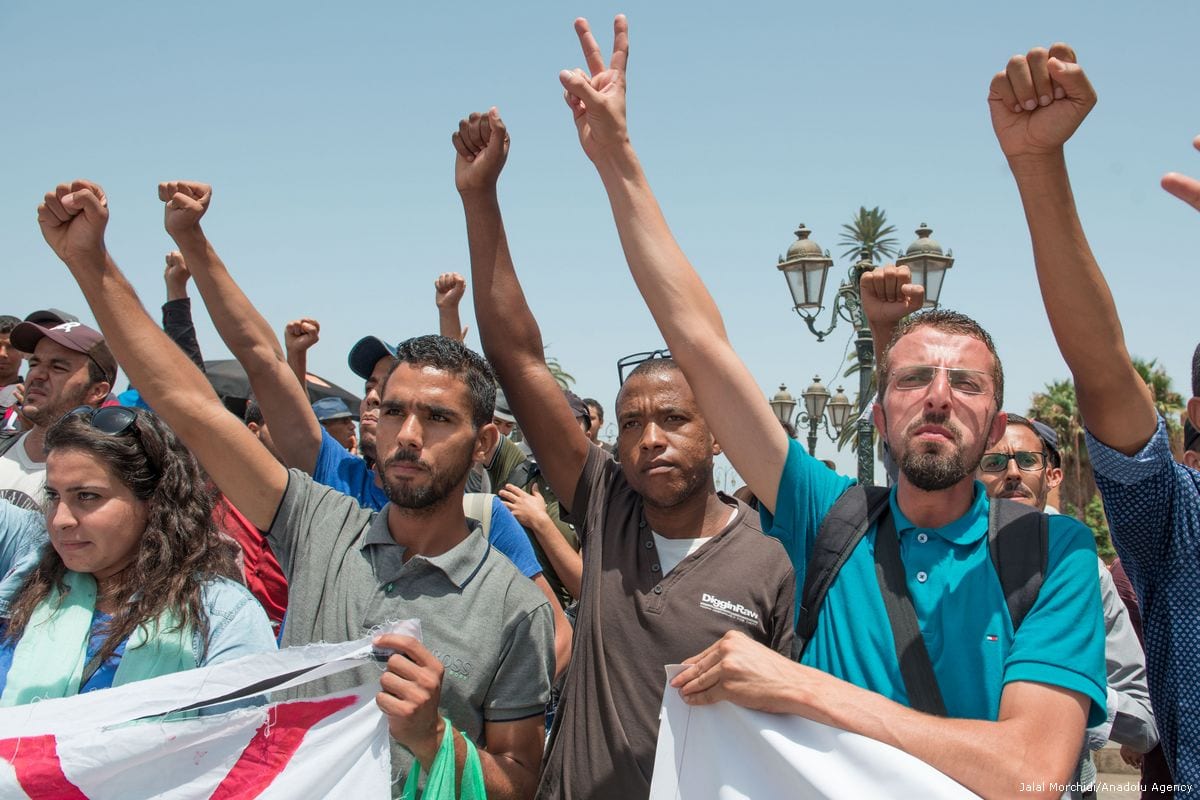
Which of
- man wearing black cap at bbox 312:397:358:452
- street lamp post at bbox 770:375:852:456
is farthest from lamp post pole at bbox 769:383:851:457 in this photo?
man wearing black cap at bbox 312:397:358:452

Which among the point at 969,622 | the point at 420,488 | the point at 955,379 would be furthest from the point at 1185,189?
the point at 420,488

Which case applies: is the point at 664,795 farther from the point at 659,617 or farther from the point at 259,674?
the point at 259,674

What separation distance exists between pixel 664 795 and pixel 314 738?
94 centimetres

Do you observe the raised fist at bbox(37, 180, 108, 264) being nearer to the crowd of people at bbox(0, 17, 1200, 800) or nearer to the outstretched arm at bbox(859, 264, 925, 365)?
the crowd of people at bbox(0, 17, 1200, 800)

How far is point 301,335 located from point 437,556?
2801 mm

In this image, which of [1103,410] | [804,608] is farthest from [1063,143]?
[804,608]

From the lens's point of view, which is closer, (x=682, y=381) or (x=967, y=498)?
(x=967, y=498)

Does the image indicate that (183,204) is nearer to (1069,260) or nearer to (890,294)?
(890,294)

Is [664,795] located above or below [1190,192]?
below

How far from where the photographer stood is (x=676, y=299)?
104 inches

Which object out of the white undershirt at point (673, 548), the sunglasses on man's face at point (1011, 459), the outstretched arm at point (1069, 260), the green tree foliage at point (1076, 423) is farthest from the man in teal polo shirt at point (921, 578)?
the green tree foliage at point (1076, 423)

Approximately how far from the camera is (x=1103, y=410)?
2217 mm

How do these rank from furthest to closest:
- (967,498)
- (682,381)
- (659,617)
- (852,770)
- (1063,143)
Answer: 1. (682,381)
2. (659,617)
3. (967,498)
4. (1063,143)
5. (852,770)

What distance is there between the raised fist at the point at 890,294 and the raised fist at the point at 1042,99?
0.87 meters
